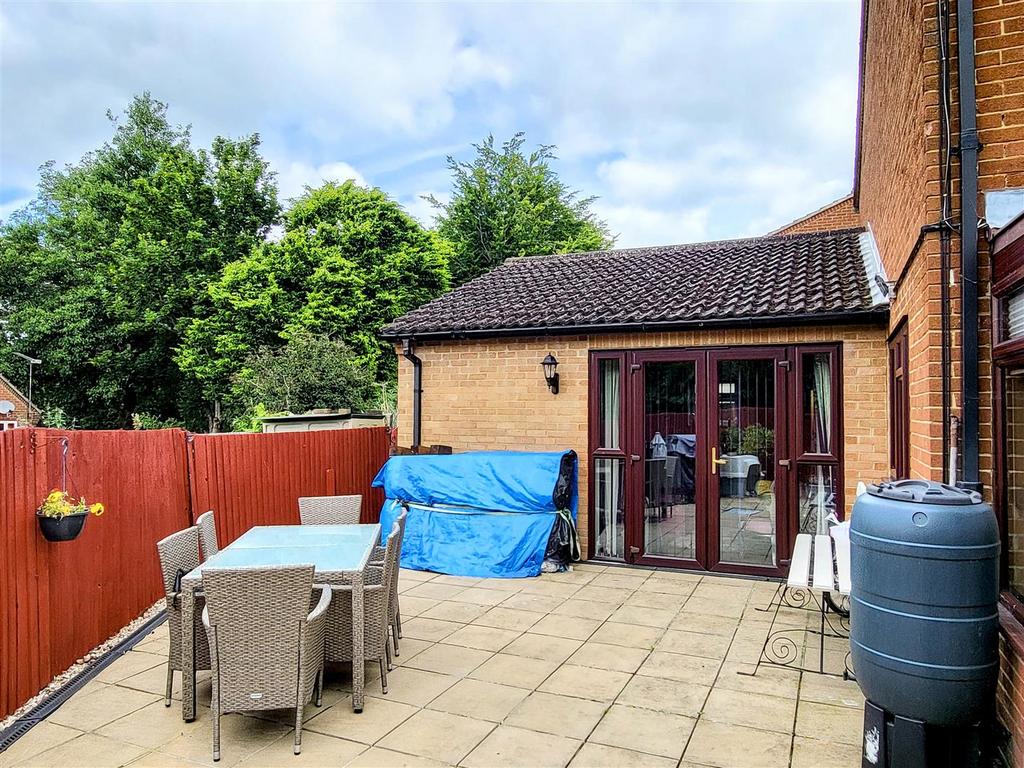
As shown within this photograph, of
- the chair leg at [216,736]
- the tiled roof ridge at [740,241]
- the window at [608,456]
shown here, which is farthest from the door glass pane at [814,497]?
the chair leg at [216,736]

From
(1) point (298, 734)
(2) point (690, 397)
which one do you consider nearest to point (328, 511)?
(1) point (298, 734)

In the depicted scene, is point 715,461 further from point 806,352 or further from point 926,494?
point 926,494

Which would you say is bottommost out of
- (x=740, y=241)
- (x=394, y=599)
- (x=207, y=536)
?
(x=394, y=599)

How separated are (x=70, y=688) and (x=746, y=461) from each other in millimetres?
5940

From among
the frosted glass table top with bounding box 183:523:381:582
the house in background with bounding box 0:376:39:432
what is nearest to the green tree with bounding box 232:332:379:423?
the frosted glass table top with bounding box 183:523:381:582

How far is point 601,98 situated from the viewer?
51.5ft

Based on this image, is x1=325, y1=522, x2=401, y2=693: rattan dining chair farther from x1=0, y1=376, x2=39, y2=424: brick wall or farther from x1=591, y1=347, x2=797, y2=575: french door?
x1=0, y1=376, x2=39, y2=424: brick wall

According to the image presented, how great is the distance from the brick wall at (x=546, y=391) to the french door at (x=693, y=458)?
0.18 metres

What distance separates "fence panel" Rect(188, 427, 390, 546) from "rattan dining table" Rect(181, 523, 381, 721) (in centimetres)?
175

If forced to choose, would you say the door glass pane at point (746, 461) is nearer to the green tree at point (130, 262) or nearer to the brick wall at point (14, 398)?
the green tree at point (130, 262)

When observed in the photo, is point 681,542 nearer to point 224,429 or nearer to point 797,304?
point 797,304

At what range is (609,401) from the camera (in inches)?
295

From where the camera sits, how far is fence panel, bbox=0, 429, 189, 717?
3.68 metres

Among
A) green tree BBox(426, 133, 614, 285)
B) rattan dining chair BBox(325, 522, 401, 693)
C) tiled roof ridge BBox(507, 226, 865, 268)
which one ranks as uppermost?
green tree BBox(426, 133, 614, 285)
